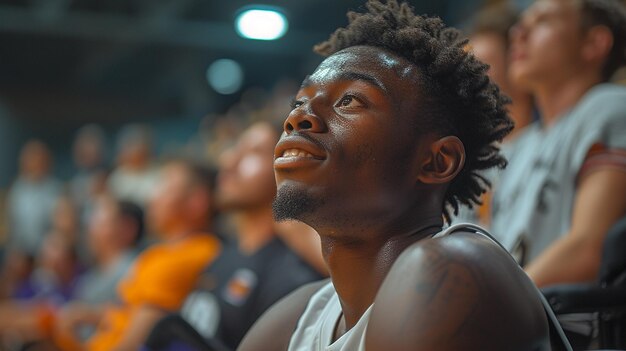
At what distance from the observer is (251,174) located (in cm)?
303

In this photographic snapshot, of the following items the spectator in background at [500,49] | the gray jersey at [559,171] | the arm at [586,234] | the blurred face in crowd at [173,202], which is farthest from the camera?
the blurred face in crowd at [173,202]

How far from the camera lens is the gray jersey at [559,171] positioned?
2070 mm

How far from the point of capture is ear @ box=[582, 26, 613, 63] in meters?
2.33

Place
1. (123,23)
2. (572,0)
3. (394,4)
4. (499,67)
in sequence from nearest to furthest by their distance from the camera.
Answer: (394,4), (572,0), (499,67), (123,23)

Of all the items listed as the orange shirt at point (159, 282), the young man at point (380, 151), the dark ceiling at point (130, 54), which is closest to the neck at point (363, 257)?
the young man at point (380, 151)

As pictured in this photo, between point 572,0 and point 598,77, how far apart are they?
24 centimetres

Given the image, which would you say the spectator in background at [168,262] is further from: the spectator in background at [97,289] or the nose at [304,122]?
the nose at [304,122]

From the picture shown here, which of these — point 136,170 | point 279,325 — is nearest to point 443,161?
point 279,325

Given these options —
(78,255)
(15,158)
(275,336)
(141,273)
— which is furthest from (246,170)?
(15,158)

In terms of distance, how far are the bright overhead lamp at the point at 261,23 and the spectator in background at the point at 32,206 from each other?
2.23 meters

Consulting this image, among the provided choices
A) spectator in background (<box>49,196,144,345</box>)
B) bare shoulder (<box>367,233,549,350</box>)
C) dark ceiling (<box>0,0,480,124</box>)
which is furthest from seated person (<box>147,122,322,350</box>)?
dark ceiling (<box>0,0,480,124</box>)

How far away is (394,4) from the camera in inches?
56.2

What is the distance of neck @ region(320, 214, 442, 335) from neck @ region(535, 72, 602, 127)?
1.28 m

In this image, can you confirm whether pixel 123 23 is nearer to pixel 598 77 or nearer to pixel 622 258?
pixel 598 77
